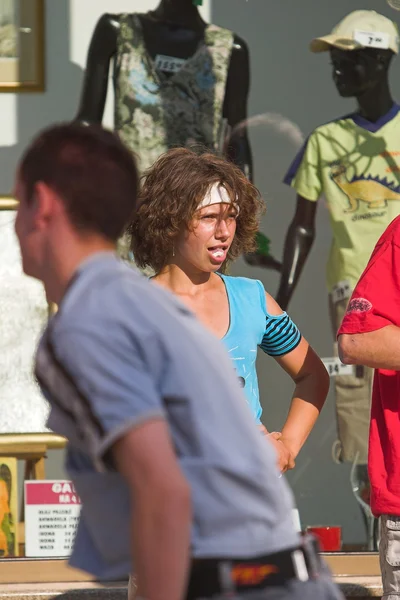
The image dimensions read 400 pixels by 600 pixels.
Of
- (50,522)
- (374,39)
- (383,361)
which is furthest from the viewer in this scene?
(374,39)

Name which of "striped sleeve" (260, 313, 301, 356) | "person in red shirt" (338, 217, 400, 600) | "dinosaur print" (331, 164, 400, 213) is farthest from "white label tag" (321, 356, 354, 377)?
"person in red shirt" (338, 217, 400, 600)

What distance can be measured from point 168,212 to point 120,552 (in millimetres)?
1747

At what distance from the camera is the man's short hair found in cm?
145

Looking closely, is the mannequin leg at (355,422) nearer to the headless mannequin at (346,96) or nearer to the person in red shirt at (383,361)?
the headless mannequin at (346,96)

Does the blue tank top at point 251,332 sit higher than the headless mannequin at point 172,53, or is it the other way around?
the headless mannequin at point 172,53

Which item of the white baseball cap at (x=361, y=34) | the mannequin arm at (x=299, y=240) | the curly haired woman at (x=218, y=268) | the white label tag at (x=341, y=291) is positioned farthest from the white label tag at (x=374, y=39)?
the curly haired woman at (x=218, y=268)

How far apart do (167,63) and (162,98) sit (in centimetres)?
16

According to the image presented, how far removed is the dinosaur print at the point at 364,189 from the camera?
16.5 feet

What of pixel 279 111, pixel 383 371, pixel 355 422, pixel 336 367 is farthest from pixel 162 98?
pixel 383 371

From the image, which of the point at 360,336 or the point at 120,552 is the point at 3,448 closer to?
the point at 360,336

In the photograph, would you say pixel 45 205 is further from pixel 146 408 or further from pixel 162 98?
pixel 162 98

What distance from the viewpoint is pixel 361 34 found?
515 cm

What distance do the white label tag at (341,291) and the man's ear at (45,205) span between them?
370 centimetres

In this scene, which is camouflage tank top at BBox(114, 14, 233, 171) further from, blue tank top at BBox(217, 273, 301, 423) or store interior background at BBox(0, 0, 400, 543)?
blue tank top at BBox(217, 273, 301, 423)
